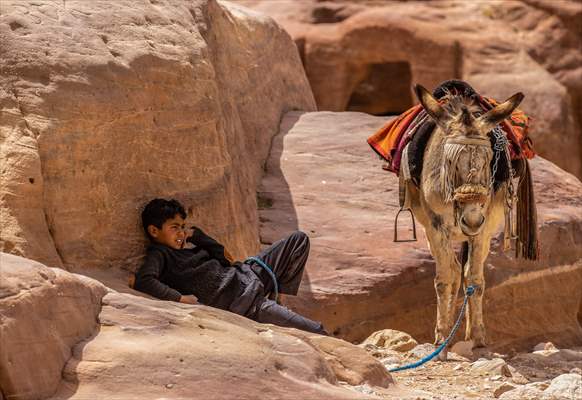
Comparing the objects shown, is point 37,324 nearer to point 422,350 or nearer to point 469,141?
point 469,141

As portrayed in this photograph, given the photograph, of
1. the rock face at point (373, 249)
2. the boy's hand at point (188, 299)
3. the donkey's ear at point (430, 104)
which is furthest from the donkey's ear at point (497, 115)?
the rock face at point (373, 249)

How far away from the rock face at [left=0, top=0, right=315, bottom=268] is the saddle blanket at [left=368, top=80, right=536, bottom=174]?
4.37ft

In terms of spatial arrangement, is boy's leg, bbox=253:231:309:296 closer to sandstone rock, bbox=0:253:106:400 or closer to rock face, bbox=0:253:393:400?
rock face, bbox=0:253:393:400

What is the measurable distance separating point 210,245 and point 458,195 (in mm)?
1824

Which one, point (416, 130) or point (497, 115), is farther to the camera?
point (416, 130)

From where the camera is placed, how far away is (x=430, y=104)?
854 cm

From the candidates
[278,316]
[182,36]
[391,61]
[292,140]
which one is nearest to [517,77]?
[391,61]

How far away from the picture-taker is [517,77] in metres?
18.5

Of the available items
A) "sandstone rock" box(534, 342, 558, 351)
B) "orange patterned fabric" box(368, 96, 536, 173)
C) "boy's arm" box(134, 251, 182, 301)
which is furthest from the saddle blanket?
"boy's arm" box(134, 251, 182, 301)

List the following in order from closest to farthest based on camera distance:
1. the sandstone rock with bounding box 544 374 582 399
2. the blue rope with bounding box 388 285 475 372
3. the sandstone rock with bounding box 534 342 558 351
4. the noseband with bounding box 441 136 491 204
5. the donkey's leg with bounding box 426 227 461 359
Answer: the sandstone rock with bounding box 544 374 582 399, the blue rope with bounding box 388 285 475 372, the noseband with bounding box 441 136 491 204, the donkey's leg with bounding box 426 227 461 359, the sandstone rock with bounding box 534 342 558 351

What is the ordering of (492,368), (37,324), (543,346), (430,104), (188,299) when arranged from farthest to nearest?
(543,346) < (430,104) < (492,368) < (188,299) < (37,324)

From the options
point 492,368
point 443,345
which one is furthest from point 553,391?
point 443,345

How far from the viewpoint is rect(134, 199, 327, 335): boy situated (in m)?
7.89

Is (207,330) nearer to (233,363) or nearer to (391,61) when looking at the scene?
(233,363)
